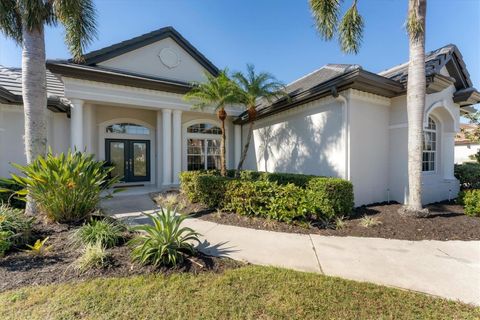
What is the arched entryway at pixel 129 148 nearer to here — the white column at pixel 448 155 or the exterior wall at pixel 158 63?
the exterior wall at pixel 158 63

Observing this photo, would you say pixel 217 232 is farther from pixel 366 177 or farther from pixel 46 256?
pixel 366 177

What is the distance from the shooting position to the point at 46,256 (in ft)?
13.2

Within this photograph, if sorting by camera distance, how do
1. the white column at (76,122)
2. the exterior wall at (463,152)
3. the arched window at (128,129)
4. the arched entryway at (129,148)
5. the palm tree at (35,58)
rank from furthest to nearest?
the exterior wall at (463,152) → the arched window at (128,129) → the arched entryway at (129,148) → the white column at (76,122) → the palm tree at (35,58)

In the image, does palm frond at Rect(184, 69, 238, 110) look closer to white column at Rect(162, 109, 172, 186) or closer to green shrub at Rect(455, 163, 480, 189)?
white column at Rect(162, 109, 172, 186)

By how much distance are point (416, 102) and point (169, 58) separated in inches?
485

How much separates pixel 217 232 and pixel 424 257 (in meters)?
4.32

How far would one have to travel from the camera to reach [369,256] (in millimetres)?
4219

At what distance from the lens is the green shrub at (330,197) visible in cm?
606

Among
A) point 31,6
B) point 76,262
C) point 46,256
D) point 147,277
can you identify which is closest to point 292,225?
point 147,277

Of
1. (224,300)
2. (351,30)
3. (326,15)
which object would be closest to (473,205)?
(351,30)

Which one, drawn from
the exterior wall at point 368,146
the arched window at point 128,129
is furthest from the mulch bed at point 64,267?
the arched window at point 128,129

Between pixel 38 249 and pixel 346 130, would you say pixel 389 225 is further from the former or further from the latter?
pixel 38 249

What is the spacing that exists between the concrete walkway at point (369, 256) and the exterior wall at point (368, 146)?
2.91m

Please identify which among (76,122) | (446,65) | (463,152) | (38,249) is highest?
(446,65)
